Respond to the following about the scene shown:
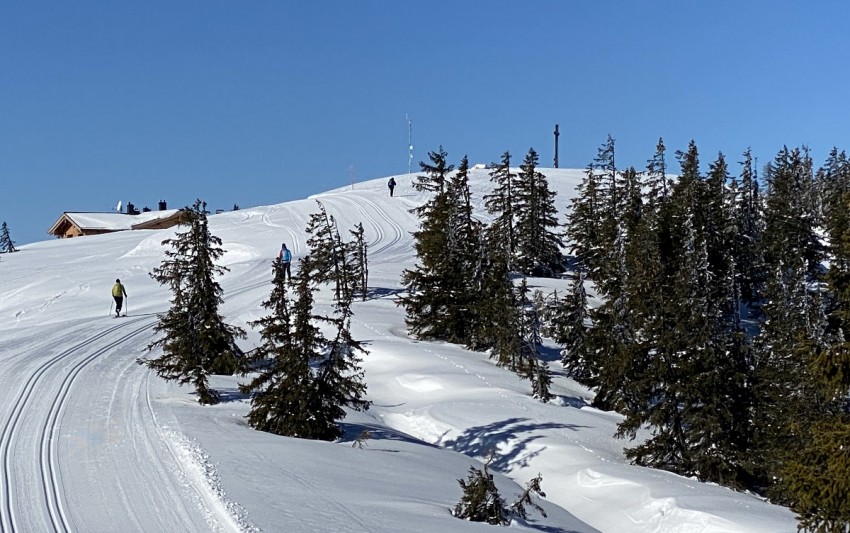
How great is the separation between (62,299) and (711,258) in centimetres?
3469

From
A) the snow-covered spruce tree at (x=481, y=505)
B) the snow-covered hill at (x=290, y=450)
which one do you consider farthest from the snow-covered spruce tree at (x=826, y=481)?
the snow-covered spruce tree at (x=481, y=505)

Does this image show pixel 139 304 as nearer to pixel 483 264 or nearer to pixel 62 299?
pixel 62 299

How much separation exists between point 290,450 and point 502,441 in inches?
356

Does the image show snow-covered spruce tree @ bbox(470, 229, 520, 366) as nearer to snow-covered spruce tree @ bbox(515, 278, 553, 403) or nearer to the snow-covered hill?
snow-covered spruce tree @ bbox(515, 278, 553, 403)

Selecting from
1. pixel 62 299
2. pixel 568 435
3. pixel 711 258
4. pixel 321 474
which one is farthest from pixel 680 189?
pixel 321 474

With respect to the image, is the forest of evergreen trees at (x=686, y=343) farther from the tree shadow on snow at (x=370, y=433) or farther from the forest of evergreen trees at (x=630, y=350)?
the tree shadow on snow at (x=370, y=433)

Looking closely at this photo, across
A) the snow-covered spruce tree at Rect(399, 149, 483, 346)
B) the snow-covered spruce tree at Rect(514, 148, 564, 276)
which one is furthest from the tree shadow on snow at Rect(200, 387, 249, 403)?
the snow-covered spruce tree at Rect(514, 148, 564, 276)

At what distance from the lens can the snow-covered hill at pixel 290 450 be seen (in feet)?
39.8

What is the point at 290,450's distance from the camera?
16.2 m

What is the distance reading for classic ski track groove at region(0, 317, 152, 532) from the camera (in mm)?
11203

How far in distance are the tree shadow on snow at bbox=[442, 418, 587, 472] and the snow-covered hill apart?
2.1 inches

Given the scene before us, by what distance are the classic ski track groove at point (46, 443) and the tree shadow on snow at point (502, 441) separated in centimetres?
1062

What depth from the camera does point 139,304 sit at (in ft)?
125

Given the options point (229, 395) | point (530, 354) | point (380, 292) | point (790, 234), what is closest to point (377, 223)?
point (380, 292)
